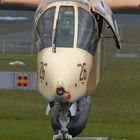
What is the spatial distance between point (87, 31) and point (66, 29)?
635 millimetres

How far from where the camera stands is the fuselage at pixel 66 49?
38.1ft

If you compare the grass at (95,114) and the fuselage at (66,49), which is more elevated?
the fuselage at (66,49)

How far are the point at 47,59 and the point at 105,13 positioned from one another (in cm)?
232

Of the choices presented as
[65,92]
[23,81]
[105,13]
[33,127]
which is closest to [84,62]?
[65,92]

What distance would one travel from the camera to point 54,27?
503 inches

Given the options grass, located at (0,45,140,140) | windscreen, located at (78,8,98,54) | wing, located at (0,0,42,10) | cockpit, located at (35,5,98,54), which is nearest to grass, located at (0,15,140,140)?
grass, located at (0,45,140,140)

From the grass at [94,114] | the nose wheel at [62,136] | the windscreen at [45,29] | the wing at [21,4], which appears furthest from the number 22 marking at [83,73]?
the wing at [21,4]

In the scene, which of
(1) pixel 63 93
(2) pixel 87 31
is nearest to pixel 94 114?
(2) pixel 87 31

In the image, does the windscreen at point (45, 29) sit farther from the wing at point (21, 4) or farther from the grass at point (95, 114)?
the wing at point (21, 4)

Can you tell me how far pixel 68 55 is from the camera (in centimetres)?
1218

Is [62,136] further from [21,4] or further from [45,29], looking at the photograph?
[21,4]

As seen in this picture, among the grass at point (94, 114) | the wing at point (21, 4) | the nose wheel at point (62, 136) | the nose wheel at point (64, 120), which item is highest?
the wing at point (21, 4)

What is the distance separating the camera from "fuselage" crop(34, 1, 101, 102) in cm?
1162

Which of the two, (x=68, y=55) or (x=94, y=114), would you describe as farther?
(x=94, y=114)
